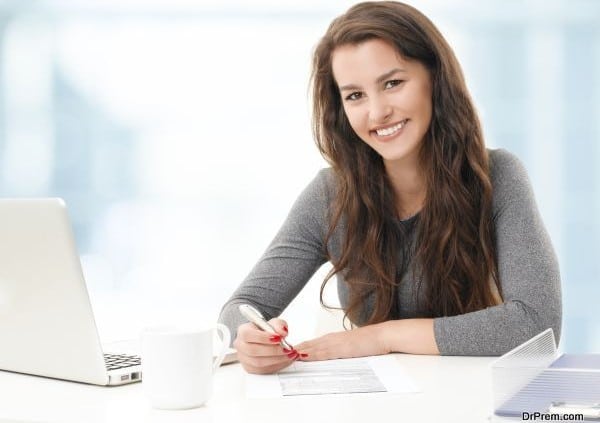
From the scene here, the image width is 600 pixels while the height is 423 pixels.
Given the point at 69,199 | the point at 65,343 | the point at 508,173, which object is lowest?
the point at 69,199

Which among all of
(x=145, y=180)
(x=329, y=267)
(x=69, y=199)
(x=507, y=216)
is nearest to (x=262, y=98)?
(x=145, y=180)

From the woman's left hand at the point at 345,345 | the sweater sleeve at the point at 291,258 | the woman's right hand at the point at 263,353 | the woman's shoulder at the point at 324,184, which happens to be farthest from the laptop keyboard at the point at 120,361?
the woman's shoulder at the point at 324,184

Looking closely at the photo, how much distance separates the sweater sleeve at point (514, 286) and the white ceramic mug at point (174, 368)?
0.59 m

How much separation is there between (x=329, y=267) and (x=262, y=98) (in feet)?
7.67

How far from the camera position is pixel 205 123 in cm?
432

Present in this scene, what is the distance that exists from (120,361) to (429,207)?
82cm

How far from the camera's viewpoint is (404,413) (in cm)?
102

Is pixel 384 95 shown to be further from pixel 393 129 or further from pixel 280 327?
pixel 280 327

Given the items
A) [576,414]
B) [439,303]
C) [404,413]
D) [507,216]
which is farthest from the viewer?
[439,303]

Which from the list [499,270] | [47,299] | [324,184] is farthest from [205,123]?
[47,299]

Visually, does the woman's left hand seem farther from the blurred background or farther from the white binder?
the blurred background

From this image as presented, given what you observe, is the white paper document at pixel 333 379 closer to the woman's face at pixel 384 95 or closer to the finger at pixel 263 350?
the finger at pixel 263 350

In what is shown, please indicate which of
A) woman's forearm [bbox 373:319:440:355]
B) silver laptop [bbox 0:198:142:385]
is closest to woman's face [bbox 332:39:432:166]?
woman's forearm [bbox 373:319:440:355]

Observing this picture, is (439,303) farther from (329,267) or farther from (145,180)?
(145,180)
